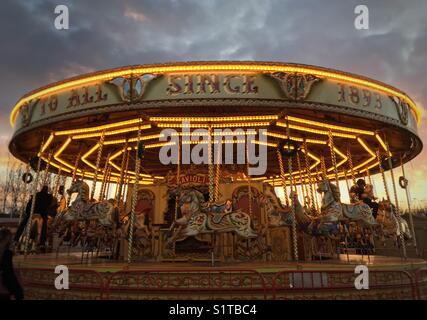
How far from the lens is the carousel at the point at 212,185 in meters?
6.34

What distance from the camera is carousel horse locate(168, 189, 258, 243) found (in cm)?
827

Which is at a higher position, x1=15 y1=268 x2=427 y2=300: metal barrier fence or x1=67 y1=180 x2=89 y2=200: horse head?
x1=67 y1=180 x2=89 y2=200: horse head

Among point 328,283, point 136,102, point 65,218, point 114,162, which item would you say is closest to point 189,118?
point 136,102

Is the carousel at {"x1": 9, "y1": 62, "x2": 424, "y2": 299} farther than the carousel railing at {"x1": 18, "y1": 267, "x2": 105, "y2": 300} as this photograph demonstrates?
Yes

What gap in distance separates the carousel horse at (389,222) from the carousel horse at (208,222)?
5646mm

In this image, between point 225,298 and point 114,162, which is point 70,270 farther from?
point 114,162

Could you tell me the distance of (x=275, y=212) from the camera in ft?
32.9

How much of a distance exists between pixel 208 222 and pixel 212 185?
190cm

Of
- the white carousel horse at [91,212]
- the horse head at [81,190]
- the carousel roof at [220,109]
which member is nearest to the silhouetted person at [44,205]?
the carousel roof at [220,109]

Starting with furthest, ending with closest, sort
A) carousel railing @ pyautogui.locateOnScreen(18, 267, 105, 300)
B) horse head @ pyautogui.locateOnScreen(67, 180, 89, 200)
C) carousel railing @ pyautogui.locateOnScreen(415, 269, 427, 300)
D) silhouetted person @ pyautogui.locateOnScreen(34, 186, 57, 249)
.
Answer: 1. silhouetted person @ pyautogui.locateOnScreen(34, 186, 57, 249)
2. horse head @ pyautogui.locateOnScreen(67, 180, 89, 200)
3. carousel railing @ pyautogui.locateOnScreen(415, 269, 427, 300)
4. carousel railing @ pyautogui.locateOnScreen(18, 267, 105, 300)

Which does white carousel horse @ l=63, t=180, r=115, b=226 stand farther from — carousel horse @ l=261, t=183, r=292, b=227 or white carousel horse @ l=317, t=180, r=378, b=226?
white carousel horse @ l=317, t=180, r=378, b=226

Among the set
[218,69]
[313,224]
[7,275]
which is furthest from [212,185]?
[7,275]

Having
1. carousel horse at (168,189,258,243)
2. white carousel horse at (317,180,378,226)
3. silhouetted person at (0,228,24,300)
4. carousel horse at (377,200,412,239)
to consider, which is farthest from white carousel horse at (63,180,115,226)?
carousel horse at (377,200,412,239)

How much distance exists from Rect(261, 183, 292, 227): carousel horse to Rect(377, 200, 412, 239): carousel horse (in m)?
3.63
